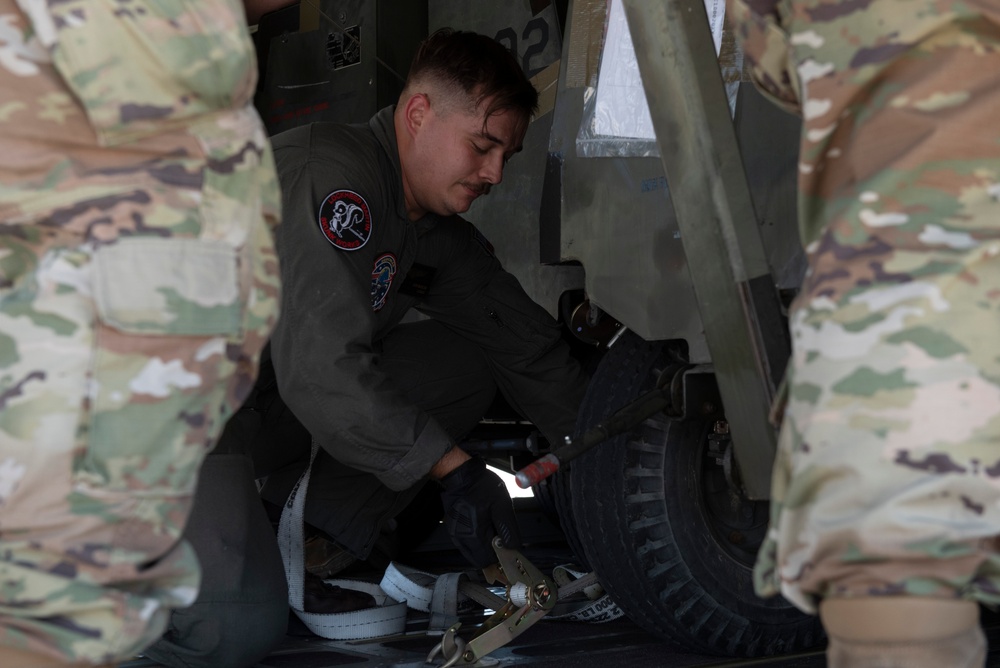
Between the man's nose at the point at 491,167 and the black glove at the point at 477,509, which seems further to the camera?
the man's nose at the point at 491,167

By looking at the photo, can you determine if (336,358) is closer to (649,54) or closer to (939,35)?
(649,54)

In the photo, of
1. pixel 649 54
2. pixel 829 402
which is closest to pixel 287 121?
pixel 649 54

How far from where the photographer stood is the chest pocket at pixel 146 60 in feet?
2.85

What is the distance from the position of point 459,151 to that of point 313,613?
102cm

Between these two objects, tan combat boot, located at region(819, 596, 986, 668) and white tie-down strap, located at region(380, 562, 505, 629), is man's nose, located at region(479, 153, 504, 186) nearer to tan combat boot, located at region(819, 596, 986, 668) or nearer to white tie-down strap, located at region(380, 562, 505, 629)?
white tie-down strap, located at region(380, 562, 505, 629)

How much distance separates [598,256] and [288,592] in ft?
3.05

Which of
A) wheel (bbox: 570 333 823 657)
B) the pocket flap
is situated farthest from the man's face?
the pocket flap

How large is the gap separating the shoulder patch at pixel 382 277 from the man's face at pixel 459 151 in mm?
168

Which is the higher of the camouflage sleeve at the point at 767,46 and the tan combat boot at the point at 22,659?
the camouflage sleeve at the point at 767,46

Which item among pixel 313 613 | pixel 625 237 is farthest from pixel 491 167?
pixel 313 613

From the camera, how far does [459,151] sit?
7.16 ft

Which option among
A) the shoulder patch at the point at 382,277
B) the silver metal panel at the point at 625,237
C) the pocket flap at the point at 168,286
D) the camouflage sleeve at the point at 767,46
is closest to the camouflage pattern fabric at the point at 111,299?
the pocket flap at the point at 168,286

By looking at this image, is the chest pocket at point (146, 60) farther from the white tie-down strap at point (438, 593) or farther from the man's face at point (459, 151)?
the white tie-down strap at point (438, 593)

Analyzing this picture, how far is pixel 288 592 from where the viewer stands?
2098 millimetres
